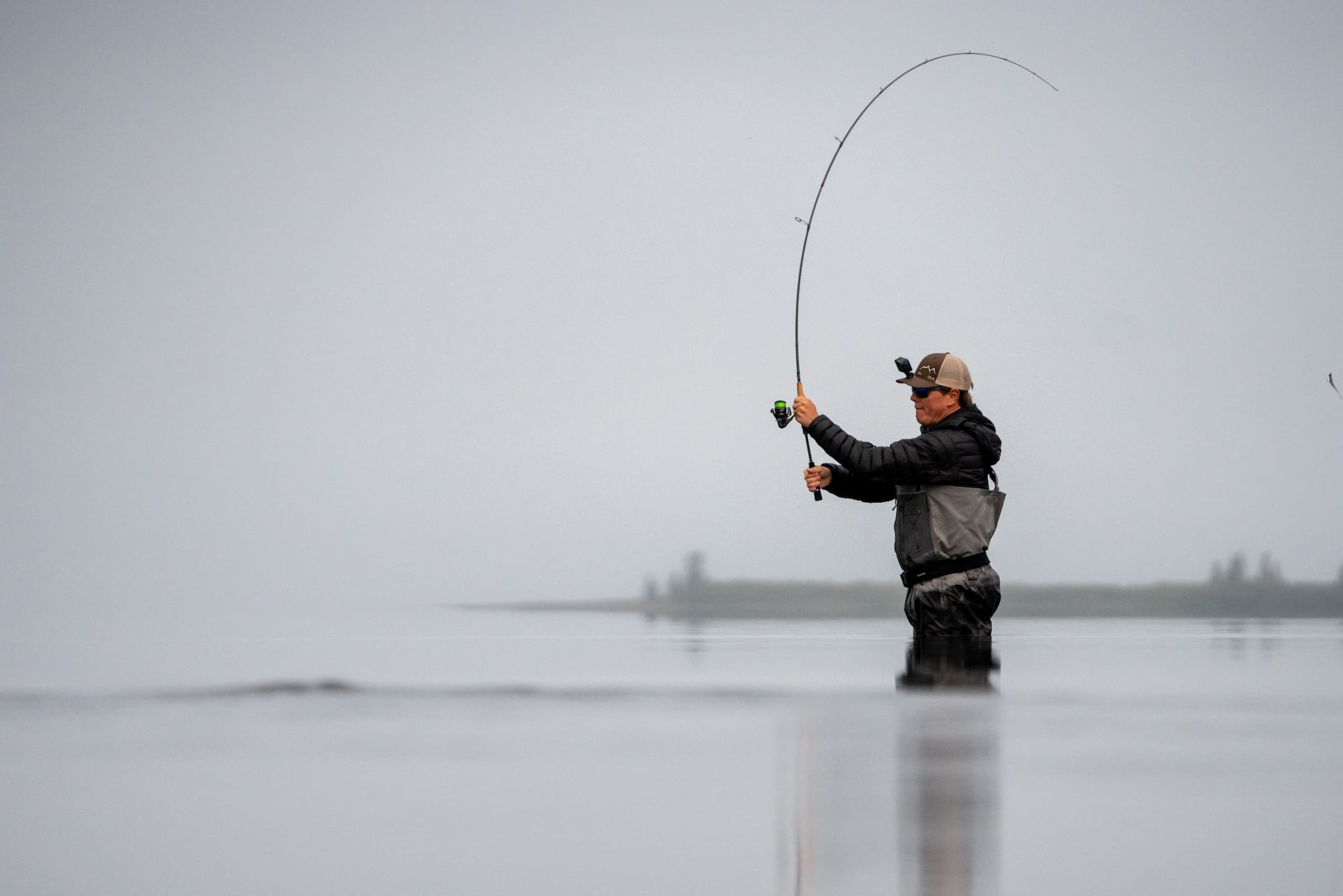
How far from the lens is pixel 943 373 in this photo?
20.7 feet

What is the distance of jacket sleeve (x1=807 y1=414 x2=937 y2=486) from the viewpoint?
6.06m

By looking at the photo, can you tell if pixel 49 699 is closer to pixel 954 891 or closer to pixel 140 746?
pixel 140 746

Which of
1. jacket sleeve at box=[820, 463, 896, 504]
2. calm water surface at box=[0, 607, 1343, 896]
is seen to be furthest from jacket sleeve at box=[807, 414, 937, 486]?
calm water surface at box=[0, 607, 1343, 896]

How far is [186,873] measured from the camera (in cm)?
254

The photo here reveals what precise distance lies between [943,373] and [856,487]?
0.59m

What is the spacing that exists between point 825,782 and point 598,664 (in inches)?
150

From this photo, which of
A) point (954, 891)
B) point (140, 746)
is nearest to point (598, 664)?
point (140, 746)

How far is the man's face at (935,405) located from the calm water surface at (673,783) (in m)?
1.02

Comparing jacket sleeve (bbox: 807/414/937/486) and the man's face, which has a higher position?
the man's face

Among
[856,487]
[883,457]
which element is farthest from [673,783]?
[856,487]

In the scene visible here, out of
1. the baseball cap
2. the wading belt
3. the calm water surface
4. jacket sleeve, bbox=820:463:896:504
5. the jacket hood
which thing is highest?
the baseball cap

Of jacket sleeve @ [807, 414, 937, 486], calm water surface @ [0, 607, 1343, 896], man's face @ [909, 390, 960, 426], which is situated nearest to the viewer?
calm water surface @ [0, 607, 1343, 896]

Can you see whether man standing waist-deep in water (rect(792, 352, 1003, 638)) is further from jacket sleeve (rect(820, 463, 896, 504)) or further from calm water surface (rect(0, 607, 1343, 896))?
calm water surface (rect(0, 607, 1343, 896))

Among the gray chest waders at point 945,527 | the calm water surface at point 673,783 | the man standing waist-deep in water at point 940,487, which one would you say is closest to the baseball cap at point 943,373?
the man standing waist-deep in water at point 940,487
